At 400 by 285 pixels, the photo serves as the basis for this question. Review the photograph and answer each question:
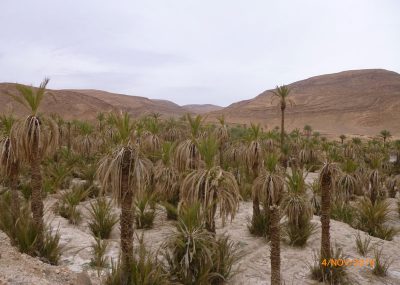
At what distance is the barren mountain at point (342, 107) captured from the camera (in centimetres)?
7574

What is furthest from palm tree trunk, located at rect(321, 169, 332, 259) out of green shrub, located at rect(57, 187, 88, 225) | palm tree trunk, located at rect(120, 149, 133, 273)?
green shrub, located at rect(57, 187, 88, 225)

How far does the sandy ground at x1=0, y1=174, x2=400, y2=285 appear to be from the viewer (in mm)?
5844

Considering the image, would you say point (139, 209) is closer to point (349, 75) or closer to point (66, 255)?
point (66, 255)

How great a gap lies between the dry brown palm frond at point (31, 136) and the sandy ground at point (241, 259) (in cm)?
174

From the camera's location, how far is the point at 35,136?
22.4 ft

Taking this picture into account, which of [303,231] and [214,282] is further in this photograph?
[303,231]

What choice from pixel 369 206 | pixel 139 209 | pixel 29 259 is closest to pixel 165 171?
pixel 139 209

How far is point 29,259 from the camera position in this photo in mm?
6211

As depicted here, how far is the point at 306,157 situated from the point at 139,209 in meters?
15.0

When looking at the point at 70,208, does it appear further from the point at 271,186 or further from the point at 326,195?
the point at 326,195

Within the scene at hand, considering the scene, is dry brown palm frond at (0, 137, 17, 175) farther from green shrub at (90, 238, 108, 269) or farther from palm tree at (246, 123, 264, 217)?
palm tree at (246, 123, 264, 217)

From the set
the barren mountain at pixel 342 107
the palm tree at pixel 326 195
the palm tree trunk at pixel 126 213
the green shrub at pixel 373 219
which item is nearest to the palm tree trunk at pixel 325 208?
the palm tree at pixel 326 195

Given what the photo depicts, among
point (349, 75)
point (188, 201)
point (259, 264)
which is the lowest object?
point (259, 264)
